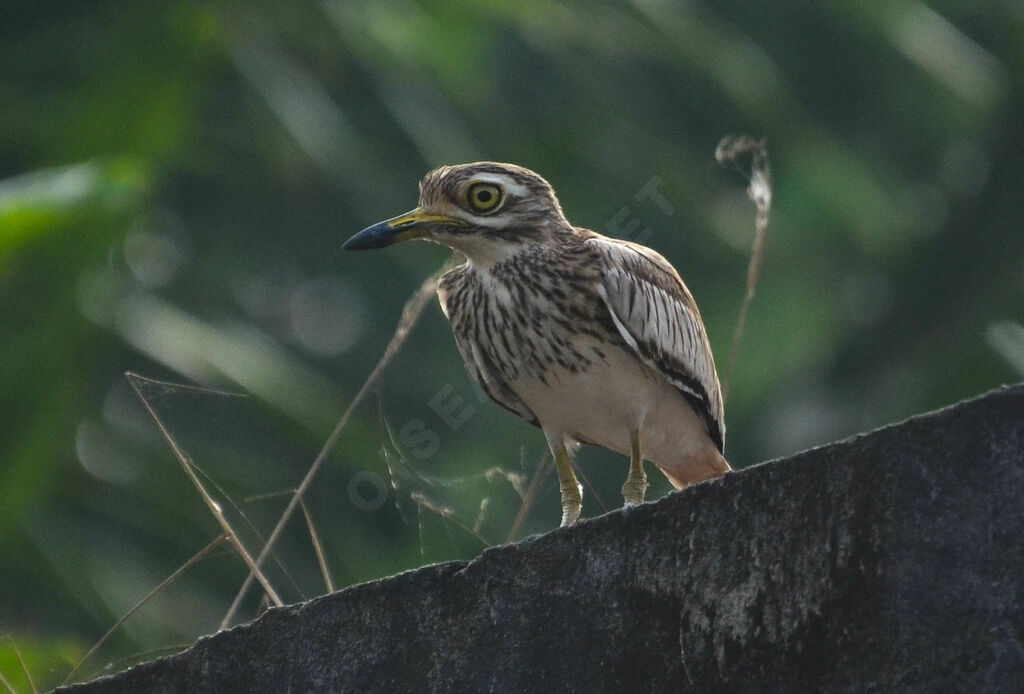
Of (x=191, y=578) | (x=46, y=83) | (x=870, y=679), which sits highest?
(x=870, y=679)

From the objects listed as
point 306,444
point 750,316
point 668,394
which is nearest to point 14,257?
point 668,394

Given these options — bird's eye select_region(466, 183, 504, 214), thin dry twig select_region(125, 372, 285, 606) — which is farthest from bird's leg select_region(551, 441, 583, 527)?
thin dry twig select_region(125, 372, 285, 606)

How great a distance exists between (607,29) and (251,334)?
506 cm

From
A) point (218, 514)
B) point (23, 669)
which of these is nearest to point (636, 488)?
point (218, 514)

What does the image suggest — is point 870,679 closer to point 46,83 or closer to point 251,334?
point 46,83

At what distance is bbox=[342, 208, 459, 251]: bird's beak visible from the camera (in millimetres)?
5594

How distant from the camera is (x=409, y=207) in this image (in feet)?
64.0

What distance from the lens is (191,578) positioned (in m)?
17.5

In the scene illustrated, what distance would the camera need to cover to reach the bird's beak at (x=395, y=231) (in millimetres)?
5594

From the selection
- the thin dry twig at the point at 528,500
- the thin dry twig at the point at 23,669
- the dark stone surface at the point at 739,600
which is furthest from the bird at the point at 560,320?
the dark stone surface at the point at 739,600

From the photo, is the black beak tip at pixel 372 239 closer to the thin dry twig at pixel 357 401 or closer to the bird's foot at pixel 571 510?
the thin dry twig at pixel 357 401

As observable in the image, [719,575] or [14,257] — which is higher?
[719,575]

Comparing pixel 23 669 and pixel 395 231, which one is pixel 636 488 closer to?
pixel 395 231

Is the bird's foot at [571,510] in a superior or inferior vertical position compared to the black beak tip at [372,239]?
inferior
